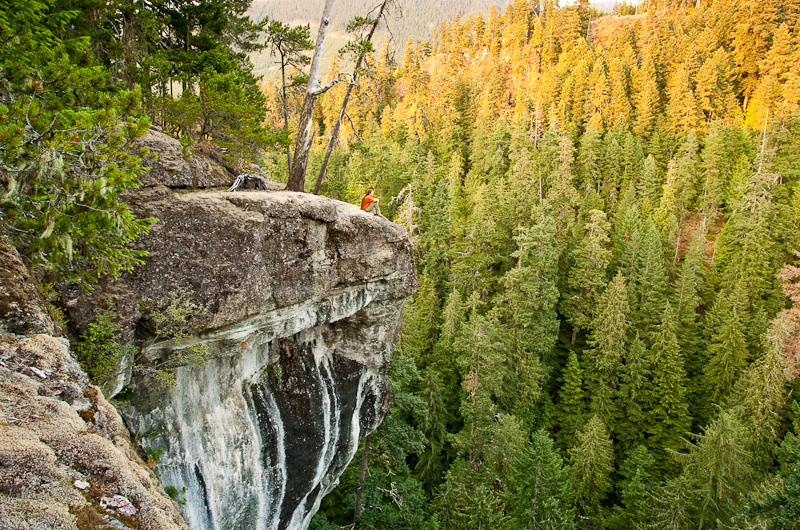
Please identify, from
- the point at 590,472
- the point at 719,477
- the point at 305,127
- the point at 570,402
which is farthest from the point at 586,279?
the point at 305,127

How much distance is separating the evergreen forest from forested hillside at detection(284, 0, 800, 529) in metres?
0.17

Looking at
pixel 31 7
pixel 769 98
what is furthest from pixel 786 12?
pixel 31 7

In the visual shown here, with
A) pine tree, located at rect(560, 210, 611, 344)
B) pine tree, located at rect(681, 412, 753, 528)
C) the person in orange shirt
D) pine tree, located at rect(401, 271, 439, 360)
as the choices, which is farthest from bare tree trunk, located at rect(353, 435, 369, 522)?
pine tree, located at rect(560, 210, 611, 344)

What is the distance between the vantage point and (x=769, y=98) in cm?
3991

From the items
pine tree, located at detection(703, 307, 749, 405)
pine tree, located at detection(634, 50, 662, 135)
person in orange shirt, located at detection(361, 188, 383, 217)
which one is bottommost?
pine tree, located at detection(703, 307, 749, 405)

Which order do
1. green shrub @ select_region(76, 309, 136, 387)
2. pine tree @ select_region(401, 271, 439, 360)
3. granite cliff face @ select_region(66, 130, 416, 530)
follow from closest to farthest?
green shrub @ select_region(76, 309, 136, 387)
granite cliff face @ select_region(66, 130, 416, 530)
pine tree @ select_region(401, 271, 439, 360)

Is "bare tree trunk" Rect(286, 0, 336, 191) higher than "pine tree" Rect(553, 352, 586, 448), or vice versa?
"bare tree trunk" Rect(286, 0, 336, 191)

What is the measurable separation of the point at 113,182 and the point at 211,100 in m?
6.32

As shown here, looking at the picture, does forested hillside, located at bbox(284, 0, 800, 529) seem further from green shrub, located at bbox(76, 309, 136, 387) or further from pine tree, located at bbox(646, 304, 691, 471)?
green shrub, located at bbox(76, 309, 136, 387)

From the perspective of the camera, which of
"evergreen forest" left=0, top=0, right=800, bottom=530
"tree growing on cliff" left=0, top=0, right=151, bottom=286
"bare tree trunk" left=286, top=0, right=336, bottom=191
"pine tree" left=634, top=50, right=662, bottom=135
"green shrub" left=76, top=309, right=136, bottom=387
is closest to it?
"tree growing on cliff" left=0, top=0, right=151, bottom=286

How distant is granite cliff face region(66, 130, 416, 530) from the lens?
8156mm

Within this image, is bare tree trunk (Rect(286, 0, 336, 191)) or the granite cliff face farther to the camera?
bare tree trunk (Rect(286, 0, 336, 191))

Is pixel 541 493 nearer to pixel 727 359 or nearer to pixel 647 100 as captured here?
pixel 727 359

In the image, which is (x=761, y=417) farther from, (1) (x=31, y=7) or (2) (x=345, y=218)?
(1) (x=31, y=7)
